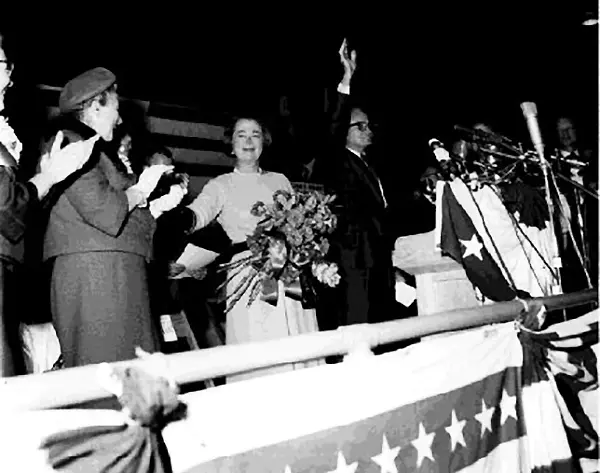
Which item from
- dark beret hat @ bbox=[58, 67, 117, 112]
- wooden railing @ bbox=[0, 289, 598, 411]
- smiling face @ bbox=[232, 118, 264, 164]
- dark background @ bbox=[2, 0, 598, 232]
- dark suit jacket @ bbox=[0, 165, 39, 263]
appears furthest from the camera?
dark background @ bbox=[2, 0, 598, 232]

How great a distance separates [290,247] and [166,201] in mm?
625

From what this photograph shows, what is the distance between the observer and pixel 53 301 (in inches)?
101

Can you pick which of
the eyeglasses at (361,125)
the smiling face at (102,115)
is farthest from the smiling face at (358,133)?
the smiling face at (102,115)

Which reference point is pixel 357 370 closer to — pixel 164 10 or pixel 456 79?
pixel 164 10

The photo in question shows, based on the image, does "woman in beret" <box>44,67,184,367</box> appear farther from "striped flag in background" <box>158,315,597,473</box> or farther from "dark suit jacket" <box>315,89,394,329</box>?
"dark suit jacket" <box>315,89,394,329</box>

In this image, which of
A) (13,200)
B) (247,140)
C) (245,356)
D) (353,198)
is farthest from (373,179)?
(245,356)

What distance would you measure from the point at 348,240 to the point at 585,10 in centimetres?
438

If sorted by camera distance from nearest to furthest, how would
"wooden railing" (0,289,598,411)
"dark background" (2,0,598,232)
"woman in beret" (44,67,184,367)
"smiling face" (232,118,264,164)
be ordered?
"wooden railing" (0,289,598,411), "woman in beret" (44,67,184,367), "smiling face" (232,118,264,164), "dark background" (2,0,598,232)

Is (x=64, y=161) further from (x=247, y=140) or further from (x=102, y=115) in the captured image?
(x=247, y=140)

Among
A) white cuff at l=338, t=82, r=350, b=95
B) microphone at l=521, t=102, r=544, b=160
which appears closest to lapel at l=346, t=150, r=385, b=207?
white cuff at l=338, t=82, r=350, b=95

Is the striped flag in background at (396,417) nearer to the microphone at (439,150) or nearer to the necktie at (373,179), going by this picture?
the microphone at (439,150)

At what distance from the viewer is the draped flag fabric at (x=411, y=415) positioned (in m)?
1.37

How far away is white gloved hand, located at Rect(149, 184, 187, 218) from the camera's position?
2734 mm

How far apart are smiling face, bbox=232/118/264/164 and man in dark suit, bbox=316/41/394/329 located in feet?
1.40
